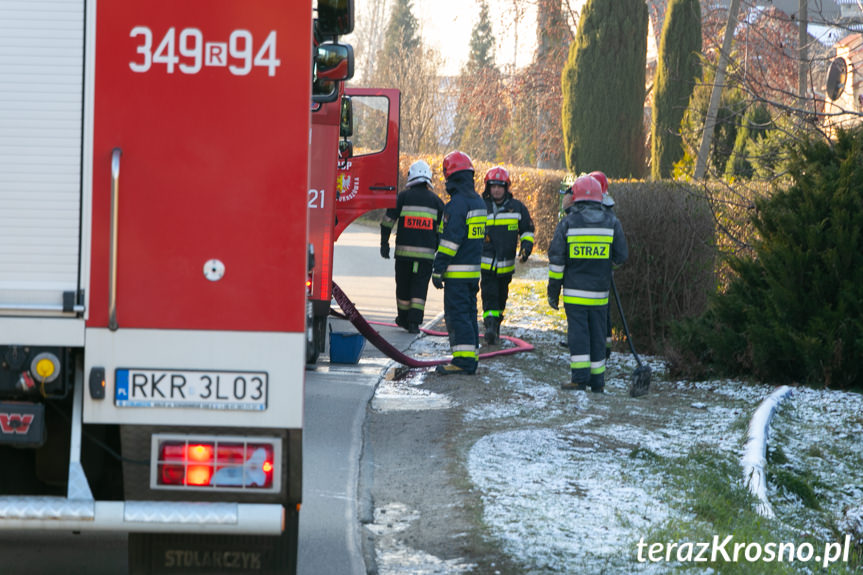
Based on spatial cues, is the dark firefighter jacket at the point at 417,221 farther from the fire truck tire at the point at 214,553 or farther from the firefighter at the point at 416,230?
the fire truck tire at the point at 214,553

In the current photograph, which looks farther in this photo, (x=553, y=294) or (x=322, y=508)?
(x=553, y=294)

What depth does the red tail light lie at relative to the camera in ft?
12.1

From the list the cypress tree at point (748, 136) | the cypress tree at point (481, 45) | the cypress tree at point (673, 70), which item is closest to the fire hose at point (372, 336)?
the cypress tree at point (748, 136)

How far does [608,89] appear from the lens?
28734 mm

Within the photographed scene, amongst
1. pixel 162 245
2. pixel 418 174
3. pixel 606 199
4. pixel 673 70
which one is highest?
pixel 673 70

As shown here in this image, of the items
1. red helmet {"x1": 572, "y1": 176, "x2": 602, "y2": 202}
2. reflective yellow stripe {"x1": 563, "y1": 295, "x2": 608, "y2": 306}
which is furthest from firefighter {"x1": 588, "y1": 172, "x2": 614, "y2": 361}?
reflective yellow stripe {"x1": 563, "y1": 295, "x2": 608, "y2": 306}

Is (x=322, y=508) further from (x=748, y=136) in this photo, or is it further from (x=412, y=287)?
(x=748, y=136)

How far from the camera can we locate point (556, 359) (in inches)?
482

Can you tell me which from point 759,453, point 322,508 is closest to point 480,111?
point 759,453

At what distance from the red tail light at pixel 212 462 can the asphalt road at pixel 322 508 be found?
4.80 feet

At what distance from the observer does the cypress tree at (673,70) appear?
28047mm

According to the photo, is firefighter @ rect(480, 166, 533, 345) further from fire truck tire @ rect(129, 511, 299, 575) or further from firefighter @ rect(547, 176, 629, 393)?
fire truck tire @ rect(129, 511, 299, 575)

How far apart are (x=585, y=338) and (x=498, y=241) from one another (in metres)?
3.44

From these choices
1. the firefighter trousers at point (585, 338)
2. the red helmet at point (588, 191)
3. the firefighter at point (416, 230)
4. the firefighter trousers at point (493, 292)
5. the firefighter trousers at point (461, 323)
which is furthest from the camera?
the firefighter trousers at point (493, 292)
